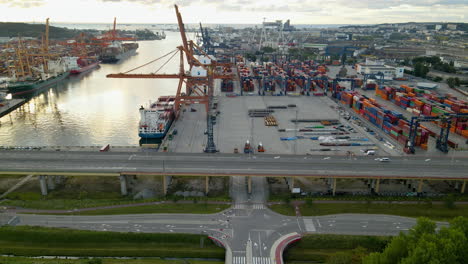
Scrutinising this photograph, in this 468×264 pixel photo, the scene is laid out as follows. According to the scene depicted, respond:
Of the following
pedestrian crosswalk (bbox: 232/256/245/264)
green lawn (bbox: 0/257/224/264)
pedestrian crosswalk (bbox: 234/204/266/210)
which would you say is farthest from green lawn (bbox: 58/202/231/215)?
pedestrian crosswalk (bbox: 232/256/245/264)

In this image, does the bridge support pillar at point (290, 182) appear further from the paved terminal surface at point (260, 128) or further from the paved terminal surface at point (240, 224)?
the paved terminal surface at point (260, 128)

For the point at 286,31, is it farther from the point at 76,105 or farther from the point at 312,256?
the point at 312,256

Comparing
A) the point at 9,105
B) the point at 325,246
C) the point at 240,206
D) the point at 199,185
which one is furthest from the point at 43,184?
the point at 9,105

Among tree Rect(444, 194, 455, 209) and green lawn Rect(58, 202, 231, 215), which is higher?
tree Rect(444, 194, 455, 209)

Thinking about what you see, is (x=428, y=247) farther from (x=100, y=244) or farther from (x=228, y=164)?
(x=100, y=244)

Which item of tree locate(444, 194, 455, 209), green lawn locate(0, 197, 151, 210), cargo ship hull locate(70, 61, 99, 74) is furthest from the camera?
cargo ship hull locate(70, 61, 99, 74)

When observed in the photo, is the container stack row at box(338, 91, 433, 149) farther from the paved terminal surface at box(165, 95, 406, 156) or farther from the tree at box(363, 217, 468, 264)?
the tree at box(363, 217, 468, 264)
